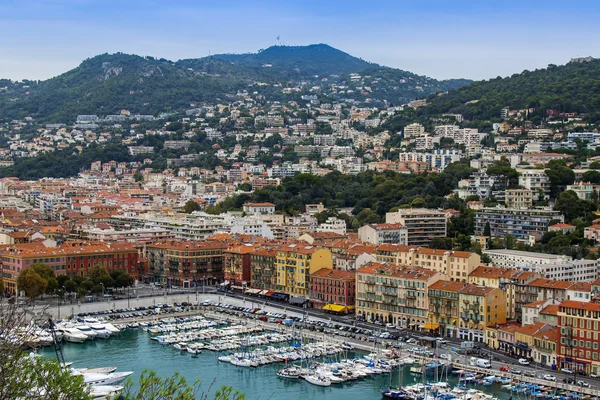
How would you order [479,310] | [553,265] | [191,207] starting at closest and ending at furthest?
[479,310] < [553,265] < [191,207]

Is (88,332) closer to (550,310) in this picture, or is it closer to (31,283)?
(31,283)

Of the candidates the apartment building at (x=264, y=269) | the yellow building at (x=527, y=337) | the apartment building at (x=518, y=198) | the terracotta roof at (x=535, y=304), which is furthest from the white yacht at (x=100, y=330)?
the apartment building at (x=518, y=198)

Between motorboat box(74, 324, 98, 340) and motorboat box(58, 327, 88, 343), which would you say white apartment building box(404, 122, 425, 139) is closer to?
motorboat box(74, 324, 98, 340)

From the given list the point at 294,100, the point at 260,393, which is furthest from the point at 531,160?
the point at 294,100

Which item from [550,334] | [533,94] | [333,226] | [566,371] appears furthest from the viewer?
[533,94]

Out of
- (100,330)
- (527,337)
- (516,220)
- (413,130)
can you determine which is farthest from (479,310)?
(413,130)

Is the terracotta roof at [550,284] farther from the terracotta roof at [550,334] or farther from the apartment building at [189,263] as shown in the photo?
the apartment building at [189,263]

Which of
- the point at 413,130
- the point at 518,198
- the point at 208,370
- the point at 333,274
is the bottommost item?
the point at 208,370

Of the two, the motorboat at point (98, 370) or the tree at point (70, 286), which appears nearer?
the motorboat at point (98, 370)
